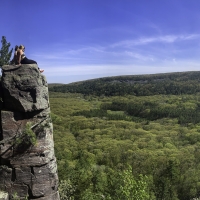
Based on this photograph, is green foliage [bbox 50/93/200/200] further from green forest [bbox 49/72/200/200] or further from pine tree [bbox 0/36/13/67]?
pine tree [bbox 0/36/13/67]

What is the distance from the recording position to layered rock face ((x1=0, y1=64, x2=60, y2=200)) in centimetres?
1541

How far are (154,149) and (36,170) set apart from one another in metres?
60.2

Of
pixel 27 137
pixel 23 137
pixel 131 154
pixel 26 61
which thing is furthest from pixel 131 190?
pixel 131 154

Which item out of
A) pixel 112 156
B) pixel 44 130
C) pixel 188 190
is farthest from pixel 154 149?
pixel 44 130

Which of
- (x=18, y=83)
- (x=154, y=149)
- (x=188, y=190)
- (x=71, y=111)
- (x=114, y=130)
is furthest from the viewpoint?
(x=71, y=111)

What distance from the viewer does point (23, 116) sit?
1594cm

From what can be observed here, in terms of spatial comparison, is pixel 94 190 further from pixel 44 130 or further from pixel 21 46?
pixel 21 46

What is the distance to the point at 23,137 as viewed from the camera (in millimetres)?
15516

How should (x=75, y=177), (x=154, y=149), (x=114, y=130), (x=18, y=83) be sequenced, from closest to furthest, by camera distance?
(x=18, y=83) → (x=75, y=177) → (x=154, y=149) → (x=114, y=130)

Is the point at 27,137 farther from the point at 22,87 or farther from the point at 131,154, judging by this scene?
the point at 131,154

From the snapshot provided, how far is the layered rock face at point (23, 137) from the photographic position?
15.4m

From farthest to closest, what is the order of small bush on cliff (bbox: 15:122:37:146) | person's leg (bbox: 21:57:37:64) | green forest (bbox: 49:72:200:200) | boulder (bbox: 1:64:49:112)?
green forest (bbox: 49:72:200:200)
person's leg (bbox: 21:57:37:64)
boulder (bbox: 1:64:49:112)
small bush on cliff (bbox: 15:122:37:146)

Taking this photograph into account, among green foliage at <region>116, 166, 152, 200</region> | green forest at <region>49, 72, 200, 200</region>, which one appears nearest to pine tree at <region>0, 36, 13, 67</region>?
green forest at <region>49, 72, 200, 200</region>

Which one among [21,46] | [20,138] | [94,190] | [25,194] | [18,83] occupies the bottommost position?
[94,190]
